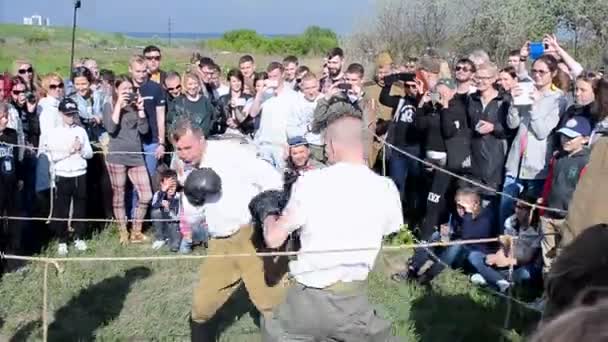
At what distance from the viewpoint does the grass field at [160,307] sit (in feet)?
19.1

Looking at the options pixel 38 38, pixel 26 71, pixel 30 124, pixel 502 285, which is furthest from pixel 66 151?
pixel 38 38

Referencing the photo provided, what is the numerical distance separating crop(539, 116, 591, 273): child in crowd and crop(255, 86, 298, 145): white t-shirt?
2.96 meters

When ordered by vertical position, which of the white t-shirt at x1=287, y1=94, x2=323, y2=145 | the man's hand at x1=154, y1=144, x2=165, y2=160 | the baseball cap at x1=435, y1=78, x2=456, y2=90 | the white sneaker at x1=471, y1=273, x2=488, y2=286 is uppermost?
the baseball cap at x1=435, y1=78, x2=456, y2=90

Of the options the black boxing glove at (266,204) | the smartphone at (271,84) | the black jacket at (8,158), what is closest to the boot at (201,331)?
the black boxing glove at (266,204)

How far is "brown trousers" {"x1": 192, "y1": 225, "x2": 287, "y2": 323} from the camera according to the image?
5.04 m

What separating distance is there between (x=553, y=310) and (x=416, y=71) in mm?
6367

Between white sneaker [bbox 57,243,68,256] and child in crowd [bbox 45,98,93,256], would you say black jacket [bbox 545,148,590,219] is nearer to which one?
child in crowd [bbox 45,98,93,256]

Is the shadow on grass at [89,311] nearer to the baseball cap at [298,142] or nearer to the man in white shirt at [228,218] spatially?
the man in white shirt at [228,218]

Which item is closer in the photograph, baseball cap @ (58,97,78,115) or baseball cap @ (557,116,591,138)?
baseball cap @ (557,116,591,138)

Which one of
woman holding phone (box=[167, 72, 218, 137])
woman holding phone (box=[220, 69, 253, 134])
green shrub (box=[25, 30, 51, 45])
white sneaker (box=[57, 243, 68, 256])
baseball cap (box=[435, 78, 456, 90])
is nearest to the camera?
white sneaker (box=[57, 243, 68, 256])

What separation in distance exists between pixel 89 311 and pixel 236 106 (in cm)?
357

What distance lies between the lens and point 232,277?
16.6ft

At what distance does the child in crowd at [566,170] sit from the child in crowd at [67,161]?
426 cm

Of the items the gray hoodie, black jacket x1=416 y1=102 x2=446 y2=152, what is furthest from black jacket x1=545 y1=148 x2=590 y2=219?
black jacket x1=416 y1=102 x2=446 y2=152
